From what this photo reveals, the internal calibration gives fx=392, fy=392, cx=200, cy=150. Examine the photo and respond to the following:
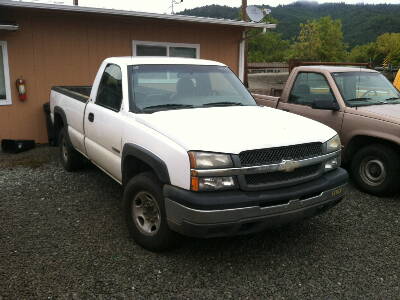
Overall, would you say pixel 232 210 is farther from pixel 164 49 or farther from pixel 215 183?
pixel 164 49

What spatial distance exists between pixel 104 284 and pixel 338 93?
4.30 metres

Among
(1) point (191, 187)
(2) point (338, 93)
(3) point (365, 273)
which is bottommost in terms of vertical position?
(3) point (365, 273)

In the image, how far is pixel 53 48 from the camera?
335 inches

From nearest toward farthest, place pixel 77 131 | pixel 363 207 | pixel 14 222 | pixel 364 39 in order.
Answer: pixel 14 222 → pixel 363 207 → pixel 77 131 → pixel 364 39

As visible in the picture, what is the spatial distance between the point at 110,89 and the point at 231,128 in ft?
6.07

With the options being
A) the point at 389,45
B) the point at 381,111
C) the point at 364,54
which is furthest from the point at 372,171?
the point at 364,54

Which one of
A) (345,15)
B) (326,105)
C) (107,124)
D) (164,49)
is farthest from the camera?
(345,15)

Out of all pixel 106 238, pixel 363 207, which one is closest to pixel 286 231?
pixel 363 207

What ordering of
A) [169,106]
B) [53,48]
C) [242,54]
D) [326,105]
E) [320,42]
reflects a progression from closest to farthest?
[169,106] → [326,105] → [53,48] → [242,54] → [320,42]

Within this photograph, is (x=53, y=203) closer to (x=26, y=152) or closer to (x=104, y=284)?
(x=104, y=284)

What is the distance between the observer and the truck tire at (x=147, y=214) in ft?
11.1

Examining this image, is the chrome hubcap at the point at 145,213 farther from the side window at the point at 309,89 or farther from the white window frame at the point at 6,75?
the white window frame at the point at 6,75

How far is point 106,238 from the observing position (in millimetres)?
3975

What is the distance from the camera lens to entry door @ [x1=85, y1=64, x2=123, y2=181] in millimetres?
4191
